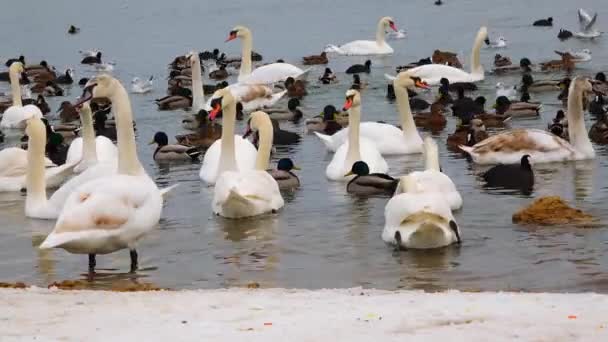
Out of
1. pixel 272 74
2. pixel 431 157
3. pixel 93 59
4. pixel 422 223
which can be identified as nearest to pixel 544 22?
pixel 93 59

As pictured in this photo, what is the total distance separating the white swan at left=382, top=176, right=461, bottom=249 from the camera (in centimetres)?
1100

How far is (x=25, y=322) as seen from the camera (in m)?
6.95

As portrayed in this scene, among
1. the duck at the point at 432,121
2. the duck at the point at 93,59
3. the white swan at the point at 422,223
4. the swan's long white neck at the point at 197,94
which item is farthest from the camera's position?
the duck at the point at 93,59

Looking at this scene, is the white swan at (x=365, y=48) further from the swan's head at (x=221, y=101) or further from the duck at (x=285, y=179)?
the duck at (x=285, y=179)

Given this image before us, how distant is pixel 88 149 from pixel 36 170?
2.94 m

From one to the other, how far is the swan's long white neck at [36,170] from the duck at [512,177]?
4802 millimetres

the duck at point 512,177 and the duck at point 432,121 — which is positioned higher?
the duck at point 512,177

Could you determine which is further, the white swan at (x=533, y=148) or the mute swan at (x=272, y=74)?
the mute swan at (x=272, y=74)

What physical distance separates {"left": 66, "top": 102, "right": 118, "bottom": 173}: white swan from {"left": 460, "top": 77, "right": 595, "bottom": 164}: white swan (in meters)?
4.61

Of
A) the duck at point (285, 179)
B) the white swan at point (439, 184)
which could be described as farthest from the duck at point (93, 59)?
the white swan at point (439, 184)

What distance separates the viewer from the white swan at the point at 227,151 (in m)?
15.6

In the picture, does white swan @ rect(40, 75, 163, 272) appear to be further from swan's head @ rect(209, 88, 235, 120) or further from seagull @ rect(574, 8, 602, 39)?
seagull @ rect(574, 8, 602, 39)

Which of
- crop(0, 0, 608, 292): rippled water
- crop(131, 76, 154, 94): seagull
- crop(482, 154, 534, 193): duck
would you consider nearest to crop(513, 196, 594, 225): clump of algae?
crop(0, 0, 608, 292): rippled water

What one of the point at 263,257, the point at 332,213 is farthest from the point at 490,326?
the point at 332,213
